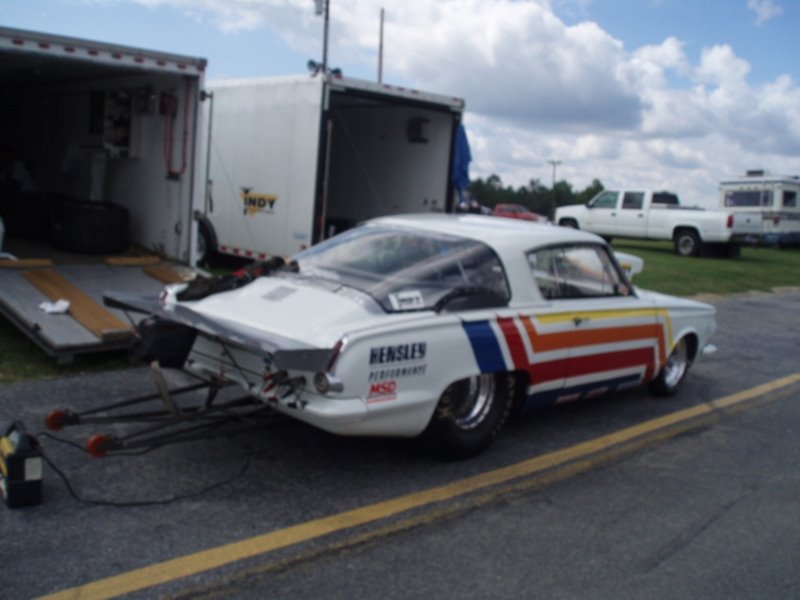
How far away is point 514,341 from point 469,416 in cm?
55

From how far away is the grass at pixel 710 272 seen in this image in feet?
54.0

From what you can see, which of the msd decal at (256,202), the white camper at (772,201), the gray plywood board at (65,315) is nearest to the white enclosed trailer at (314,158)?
the msd decal at (256,202)

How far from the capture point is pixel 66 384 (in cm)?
621

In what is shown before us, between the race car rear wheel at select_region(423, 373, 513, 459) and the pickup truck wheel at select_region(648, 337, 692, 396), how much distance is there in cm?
237

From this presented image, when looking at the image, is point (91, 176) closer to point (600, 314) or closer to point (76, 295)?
point (76, 295)

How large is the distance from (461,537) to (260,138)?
8591 mm

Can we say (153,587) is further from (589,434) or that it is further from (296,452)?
(589,434)

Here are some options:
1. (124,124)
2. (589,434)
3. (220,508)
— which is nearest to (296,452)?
(220,508)

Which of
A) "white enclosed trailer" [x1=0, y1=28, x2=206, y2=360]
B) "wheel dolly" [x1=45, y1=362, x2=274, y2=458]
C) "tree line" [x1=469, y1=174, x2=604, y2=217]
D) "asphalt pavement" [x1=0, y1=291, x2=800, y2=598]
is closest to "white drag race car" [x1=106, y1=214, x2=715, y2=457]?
"wheel dolly" [x1=45, y1=362, x2=274, y2=458]

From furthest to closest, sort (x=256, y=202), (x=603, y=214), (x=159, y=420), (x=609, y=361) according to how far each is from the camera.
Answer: (x=603, y=214), (x=256, y=202), (x=609, y=361), (x=159, y=420)

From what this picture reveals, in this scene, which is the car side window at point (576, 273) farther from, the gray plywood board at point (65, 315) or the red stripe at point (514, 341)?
the gray plywood board at point (65, 315)

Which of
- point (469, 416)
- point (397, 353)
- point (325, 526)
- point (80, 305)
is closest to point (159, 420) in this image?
point (325, 526)

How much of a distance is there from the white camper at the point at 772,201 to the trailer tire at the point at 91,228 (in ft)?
72.7

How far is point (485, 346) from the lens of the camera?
492 cm
